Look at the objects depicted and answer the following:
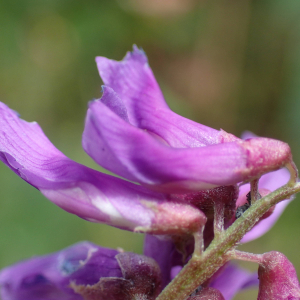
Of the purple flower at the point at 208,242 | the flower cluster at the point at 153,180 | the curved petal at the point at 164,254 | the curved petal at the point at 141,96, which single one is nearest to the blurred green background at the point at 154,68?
the purple flower at the point at 208,242

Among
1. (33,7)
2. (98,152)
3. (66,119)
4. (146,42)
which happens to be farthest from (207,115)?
(98,152)

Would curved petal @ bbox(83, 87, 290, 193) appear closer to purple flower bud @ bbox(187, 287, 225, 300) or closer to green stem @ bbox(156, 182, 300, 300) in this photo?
green stem @ bbox(156, 182, 300, 300)

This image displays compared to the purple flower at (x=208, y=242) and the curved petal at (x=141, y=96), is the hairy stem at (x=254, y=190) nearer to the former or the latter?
the purple flower at (x=208, y=242)

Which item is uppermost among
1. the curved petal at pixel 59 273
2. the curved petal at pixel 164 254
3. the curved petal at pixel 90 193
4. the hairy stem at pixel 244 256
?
the curved petal at pixel 90 193

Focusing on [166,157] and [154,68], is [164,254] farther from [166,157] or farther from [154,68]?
[154,68]

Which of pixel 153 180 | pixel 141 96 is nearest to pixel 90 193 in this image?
pixel 153 180

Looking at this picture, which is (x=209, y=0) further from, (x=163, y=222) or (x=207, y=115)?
(x=163, y=222)
